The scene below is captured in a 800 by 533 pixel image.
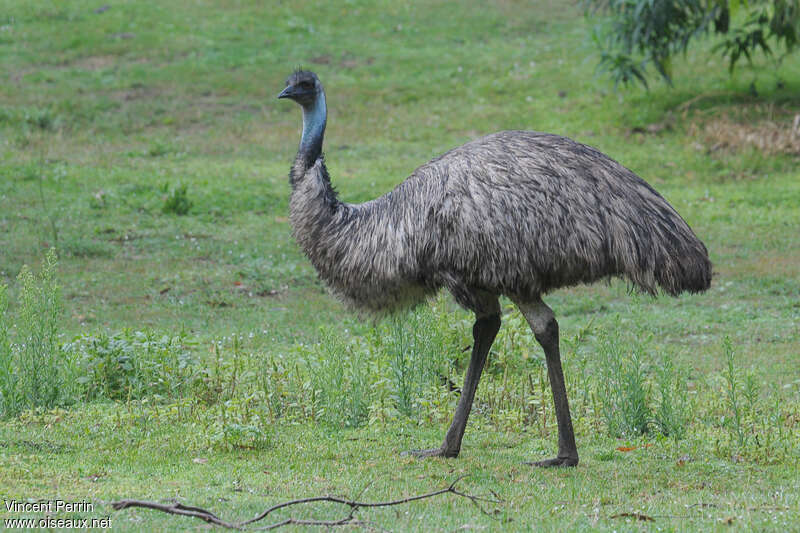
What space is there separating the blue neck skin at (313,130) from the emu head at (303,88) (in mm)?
33

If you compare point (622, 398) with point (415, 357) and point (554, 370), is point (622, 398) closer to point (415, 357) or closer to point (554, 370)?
point (554, 370)

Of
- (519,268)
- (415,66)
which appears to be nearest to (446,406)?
(519,268)

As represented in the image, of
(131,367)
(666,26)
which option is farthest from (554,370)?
(666,26)

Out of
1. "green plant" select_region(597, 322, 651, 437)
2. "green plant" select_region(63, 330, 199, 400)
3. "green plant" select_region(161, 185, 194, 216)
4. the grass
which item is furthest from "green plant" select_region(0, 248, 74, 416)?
"green plant" select_region(161, 185, 194, 216)

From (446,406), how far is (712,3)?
12714 mm

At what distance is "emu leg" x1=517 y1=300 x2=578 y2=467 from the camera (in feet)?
21.4

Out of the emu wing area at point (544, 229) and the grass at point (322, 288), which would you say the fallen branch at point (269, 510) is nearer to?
the grass at point (322, 288)

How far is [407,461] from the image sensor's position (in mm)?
6785

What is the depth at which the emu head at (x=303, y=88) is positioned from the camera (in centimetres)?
714

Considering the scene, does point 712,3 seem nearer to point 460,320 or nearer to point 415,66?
point 415,66

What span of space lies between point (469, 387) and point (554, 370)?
2.08ft

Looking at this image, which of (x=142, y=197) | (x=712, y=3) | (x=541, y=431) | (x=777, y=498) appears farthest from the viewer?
(x=712, y=3)

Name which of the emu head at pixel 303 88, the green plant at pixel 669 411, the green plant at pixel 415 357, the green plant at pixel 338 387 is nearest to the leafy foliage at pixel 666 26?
the green plant at pixel 415 357

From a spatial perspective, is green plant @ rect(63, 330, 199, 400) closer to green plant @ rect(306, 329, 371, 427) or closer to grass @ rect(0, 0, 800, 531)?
grass @ rect(0, 0, 800, 531)
